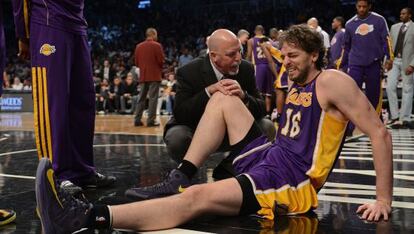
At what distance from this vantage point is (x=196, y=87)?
3.52 m

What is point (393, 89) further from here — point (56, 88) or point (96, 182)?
point (56, 88)

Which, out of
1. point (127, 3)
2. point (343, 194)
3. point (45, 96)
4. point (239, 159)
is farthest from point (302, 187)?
point (127, 3)

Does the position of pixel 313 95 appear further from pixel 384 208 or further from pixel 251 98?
pixel 251 98

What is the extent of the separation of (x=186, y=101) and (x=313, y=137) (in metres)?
1.16

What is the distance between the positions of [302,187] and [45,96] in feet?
4.75

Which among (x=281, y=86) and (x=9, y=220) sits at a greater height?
(x=281, y=86)

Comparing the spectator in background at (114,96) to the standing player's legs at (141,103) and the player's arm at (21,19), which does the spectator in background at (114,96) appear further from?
the player's arm at (21,19)

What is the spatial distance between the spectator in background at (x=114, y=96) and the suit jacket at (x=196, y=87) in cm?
997

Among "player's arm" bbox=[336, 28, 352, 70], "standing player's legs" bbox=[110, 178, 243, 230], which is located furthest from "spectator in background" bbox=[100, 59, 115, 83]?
"standing player's legs" bbox=[110, 178, 243, 230]

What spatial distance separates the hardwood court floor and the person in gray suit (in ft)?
7.12

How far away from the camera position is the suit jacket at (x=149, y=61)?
9164 mm

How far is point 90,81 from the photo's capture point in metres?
3.29

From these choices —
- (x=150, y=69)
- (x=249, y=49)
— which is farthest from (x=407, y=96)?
(x=150, y=69)

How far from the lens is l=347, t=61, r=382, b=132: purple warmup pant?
6.42m
